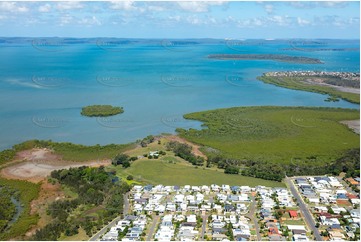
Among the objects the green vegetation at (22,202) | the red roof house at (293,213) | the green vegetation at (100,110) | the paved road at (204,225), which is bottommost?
the green vegetation at (100,110)

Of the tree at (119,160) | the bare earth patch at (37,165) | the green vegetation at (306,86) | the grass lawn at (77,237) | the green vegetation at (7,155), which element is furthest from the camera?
the green vegetation at (306,86)

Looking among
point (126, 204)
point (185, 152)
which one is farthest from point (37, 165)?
point (185, 152)

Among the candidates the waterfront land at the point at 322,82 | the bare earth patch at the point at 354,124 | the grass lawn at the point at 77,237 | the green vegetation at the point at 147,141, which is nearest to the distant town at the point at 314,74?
the waterfront land at the point at 322,82

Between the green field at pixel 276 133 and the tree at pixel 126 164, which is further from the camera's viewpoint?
the green field at pixel 276 133

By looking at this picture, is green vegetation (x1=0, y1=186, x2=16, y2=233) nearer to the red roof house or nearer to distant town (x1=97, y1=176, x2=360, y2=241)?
distant town (x1=97, y1=176, x2=360, y2=241)

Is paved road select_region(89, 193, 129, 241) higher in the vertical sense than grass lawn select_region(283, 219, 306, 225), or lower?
lower

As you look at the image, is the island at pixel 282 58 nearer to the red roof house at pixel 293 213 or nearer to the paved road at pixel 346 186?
the paved road at pixel 346 186

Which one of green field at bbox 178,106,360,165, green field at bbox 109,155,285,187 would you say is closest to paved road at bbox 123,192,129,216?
green field at bbox 109,155,285,187

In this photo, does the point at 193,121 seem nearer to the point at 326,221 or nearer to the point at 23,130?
the point at 23,130
